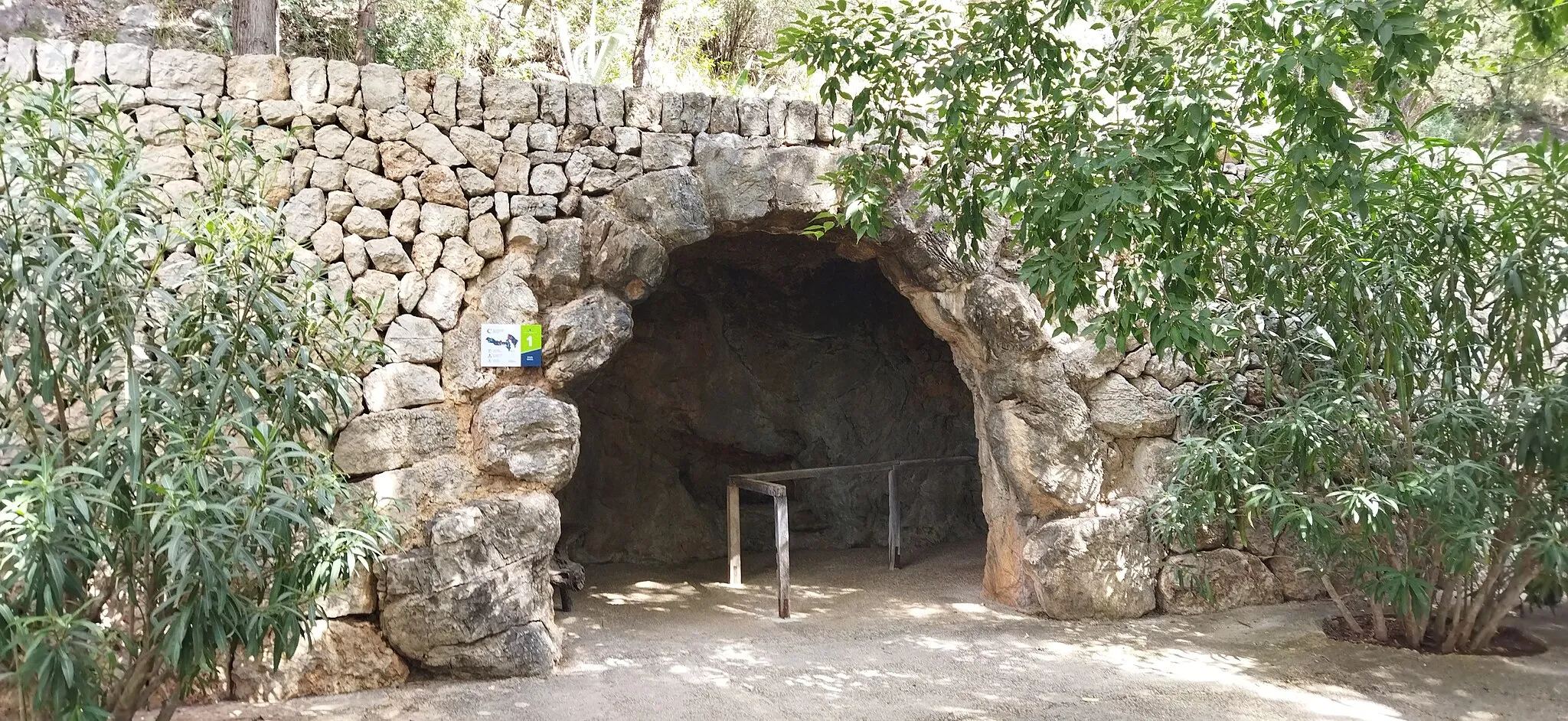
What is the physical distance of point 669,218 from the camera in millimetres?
4711

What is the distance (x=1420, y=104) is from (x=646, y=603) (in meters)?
7.62

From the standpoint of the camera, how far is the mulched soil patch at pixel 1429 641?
422 cm

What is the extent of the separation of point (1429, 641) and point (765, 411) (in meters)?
4.47

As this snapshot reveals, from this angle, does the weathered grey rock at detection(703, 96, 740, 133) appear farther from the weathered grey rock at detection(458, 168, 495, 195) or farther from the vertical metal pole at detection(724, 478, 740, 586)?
the vertical metal pole at detection(724, 478, 740, 586)

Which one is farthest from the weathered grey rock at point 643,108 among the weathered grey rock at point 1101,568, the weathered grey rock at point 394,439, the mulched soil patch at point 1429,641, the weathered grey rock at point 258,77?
the mulched soil patch at point 1429,641

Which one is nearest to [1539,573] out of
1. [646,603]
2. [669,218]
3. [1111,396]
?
[1111,396]

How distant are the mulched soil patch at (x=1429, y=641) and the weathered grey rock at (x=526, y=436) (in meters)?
3.63

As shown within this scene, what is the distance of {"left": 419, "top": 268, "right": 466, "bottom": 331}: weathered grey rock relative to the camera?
440 cm

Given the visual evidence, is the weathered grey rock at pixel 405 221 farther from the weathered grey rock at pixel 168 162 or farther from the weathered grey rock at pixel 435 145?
the weathered grey rock at pixel 168 162

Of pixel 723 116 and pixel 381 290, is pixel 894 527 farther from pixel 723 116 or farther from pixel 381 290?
pixel 381 290

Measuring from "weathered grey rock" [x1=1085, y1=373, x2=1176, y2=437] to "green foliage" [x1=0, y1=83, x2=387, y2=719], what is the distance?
348 cm

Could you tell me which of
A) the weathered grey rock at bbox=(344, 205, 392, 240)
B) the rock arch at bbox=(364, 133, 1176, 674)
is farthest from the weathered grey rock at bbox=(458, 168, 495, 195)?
the weathered grey rock at bbox=(344, 205, 392, 240)

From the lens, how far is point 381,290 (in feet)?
14.1

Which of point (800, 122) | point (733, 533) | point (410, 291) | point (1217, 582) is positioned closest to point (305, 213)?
point (410, 291)
